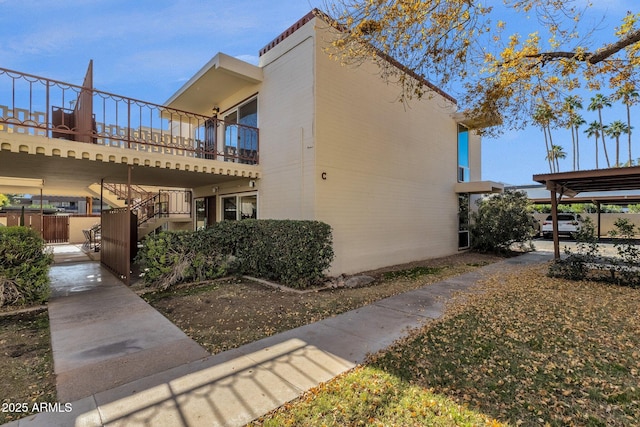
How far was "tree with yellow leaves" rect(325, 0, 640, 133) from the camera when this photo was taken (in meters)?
5.90

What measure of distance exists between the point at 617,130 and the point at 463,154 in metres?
35.2

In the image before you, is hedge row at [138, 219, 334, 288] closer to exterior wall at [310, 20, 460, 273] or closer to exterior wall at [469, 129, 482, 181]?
exterior wall at [310, 20, 460, 273]

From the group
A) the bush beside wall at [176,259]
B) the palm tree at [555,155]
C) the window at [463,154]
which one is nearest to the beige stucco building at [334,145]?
the bush beside wall at [176,259]

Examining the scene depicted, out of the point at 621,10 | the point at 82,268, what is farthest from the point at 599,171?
the point at 82,268

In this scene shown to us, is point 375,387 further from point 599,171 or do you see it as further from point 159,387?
point 599,171

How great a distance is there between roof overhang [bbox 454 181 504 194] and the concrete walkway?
8.63 metres

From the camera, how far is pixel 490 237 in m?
13.0

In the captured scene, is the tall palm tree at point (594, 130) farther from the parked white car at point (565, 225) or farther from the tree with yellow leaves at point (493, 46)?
the tree with yellow leaves at point (493, 46)

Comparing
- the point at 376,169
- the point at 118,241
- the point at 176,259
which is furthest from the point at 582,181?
the point at 118,241

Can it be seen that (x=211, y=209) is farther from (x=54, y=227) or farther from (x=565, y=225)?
(x=565, y=225)

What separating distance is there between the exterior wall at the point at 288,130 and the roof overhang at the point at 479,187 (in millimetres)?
8428

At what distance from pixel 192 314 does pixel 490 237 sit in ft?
39.7

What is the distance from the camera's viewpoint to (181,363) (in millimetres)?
3531

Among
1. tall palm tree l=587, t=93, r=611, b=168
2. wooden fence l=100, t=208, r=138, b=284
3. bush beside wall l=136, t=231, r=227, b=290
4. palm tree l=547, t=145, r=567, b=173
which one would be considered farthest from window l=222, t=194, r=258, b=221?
palm tree l=547, t=145, r=567, b=173
